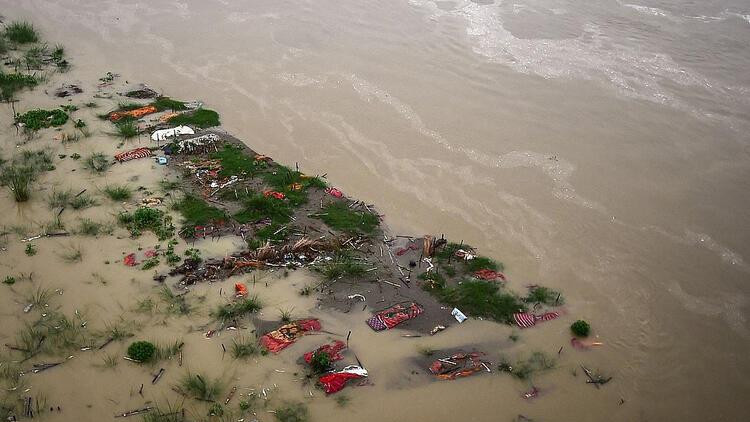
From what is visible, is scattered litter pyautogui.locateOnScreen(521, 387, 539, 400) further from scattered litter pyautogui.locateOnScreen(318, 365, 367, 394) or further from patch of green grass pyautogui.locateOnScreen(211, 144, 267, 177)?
patch of green grass pyautogui.locateOnScreen(211, 144, 267, 177)

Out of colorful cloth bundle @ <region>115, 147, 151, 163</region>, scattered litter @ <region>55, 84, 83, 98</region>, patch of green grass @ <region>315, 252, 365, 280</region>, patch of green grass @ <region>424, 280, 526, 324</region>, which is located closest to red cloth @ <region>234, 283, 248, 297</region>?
patch of green grass @ <region>315, 252, 365, 280</region>

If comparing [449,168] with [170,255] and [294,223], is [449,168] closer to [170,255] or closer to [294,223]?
[294,223]

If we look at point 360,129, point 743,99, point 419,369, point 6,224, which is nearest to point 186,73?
point 360,129

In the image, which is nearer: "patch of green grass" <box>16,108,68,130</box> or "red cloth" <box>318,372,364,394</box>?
"red cloth" <box>318,372,364,394</box>

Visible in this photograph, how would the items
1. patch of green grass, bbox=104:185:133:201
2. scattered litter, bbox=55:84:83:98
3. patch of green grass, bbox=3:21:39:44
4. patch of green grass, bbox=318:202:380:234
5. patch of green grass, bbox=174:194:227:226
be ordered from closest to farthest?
patch of green grass, bbox=174:194:227:226 → patch of green grass, bbox=318:202:380:234 → patch of green grass, bbox=104:185:133:201 → scattered litter, bbox=55:84:83:98 → patch of green grass, bbox=3:21:39:44

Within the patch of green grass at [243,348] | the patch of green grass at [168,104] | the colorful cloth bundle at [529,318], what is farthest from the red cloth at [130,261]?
the colorful cloth bundle at [529,318]

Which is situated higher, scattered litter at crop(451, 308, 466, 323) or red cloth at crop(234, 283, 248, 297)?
red cloth at crop(234, 283, 248, 297)

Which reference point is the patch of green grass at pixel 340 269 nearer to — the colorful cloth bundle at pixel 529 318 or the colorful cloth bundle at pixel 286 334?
the colorful cloth bundle at pixel 286 334

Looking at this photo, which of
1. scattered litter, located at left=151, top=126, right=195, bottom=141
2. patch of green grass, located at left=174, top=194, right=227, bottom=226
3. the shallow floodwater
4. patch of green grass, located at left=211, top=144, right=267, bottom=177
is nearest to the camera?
the shallow floodwater
